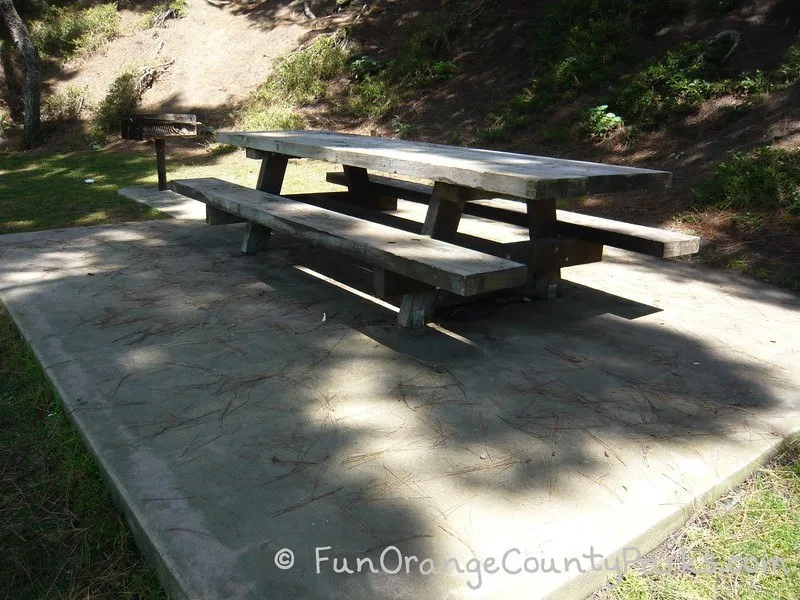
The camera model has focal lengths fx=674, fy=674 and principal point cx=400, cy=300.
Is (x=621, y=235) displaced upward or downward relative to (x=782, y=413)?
upward

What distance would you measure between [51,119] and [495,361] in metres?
12.8

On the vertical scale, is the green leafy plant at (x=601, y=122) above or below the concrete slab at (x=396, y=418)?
above

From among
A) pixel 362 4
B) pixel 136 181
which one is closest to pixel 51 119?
pixel 136 181

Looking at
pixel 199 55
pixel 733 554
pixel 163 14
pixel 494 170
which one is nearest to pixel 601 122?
pixel 494 170

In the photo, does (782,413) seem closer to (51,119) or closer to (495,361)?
(495,361)

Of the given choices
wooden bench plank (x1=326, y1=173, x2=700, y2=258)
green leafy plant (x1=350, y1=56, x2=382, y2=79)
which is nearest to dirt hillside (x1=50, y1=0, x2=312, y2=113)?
green leafy plant (x1=350, y1=56, x2=382, y2=79)

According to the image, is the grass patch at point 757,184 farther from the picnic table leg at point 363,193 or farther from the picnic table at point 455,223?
the picnic table leg at point 363,193

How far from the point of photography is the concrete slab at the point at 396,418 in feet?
6.07

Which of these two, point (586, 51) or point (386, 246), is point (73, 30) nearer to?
point (586, 51)

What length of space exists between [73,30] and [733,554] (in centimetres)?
1752

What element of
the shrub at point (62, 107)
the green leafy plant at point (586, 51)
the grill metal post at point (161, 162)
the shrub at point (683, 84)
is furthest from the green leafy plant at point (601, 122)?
the shrub at point (62, 107)

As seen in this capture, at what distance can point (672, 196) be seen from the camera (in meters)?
6.55

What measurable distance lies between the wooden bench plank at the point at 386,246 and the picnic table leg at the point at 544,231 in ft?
2.75

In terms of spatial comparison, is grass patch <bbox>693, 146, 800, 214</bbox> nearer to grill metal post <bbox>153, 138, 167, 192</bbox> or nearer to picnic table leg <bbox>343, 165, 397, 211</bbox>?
picnic table leg <bbox>343, 165, 397, 211</bbox>
